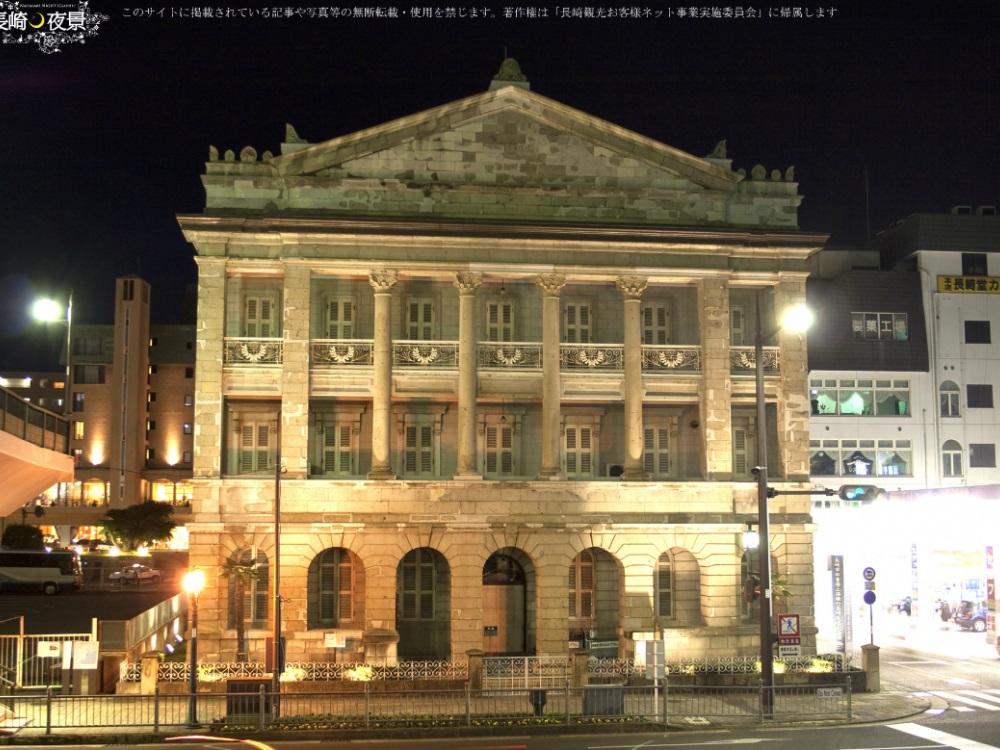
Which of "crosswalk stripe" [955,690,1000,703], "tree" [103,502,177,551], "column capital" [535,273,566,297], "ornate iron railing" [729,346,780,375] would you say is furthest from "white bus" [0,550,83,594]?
"crosswalk stripe" [955,690,1000,703]

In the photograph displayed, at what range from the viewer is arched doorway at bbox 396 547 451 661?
40125 mm

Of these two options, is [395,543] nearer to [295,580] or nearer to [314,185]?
[295,580]

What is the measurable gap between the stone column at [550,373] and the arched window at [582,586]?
13.3 feet

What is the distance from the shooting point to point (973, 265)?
2224 inches

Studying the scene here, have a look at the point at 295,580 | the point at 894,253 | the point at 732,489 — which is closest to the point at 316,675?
the point at 295,580

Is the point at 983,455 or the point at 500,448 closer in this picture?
the point at 500,448

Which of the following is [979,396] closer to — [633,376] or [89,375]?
[633,376]

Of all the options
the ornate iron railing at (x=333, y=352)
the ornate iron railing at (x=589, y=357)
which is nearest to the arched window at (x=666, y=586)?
the ornate iron railing at (x=589, y=357)

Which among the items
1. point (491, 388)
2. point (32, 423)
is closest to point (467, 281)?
point (491, 388)

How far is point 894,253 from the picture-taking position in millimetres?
59188

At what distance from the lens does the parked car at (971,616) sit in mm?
47156

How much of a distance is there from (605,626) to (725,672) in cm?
650

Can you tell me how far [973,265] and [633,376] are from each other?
26.3 meters

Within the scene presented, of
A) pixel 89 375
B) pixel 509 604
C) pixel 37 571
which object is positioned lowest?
pixel 509 604
